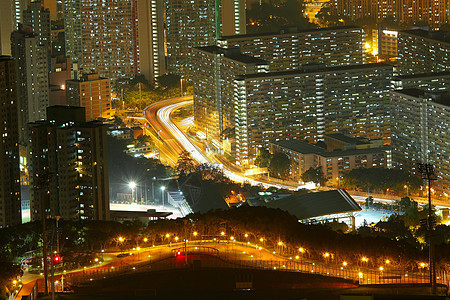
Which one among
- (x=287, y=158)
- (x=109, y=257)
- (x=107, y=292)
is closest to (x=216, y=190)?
(x=287, y=158)

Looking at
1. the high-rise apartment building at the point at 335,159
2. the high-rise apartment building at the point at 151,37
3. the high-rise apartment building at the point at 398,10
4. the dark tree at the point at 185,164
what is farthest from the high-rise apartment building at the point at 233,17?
the high-rise apartment building at the point at 335,159

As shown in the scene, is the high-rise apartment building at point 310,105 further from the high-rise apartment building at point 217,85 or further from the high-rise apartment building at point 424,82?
the high-rise apartment building at point 424,82

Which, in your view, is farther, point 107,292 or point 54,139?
point 54,139

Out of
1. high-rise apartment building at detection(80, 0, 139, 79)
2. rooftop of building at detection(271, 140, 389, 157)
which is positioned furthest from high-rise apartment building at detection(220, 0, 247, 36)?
rooftop of building at detection(271, 140, 389, 157)

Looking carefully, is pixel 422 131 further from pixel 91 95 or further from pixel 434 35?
pixel 91 95

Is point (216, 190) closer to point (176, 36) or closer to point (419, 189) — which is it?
point (419, 189)

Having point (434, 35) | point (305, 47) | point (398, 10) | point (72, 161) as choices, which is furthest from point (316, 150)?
point (398, 10)
